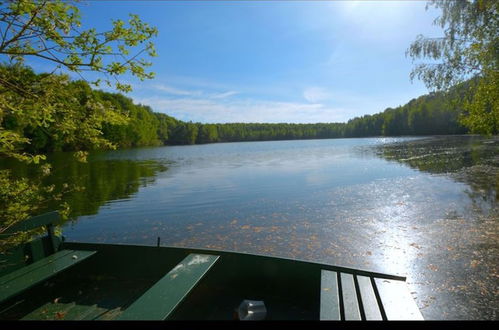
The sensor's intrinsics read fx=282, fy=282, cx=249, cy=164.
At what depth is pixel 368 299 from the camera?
2.97 meters

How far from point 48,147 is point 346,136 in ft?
486

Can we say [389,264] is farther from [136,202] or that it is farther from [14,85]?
[136,202]

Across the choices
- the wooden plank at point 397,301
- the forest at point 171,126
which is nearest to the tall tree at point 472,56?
the forest at point 171,126

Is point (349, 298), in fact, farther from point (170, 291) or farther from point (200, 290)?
point (200, 290)

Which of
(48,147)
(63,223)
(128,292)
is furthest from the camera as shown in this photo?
(48,147)

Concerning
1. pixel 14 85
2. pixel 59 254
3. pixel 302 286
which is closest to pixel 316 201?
pixel 302 286

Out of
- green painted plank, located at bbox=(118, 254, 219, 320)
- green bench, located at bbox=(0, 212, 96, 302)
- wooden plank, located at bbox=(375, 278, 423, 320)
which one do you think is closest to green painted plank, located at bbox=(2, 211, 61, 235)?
green bench, located at bbox=(0, 212, 96, 302)

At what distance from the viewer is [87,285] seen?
15.8 feet

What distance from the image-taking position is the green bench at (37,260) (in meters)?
3.81

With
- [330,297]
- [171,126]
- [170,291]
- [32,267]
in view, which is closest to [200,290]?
[170,291]

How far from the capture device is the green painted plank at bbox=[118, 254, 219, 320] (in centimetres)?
279

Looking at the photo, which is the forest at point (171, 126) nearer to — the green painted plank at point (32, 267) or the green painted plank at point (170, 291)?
the green painted plank at point (32, 267)

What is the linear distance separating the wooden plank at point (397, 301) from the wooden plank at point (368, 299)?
0.08 metres

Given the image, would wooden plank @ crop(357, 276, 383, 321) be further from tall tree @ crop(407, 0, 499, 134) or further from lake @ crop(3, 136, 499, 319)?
tall tree @ crop(407, 0, 499, 134)
